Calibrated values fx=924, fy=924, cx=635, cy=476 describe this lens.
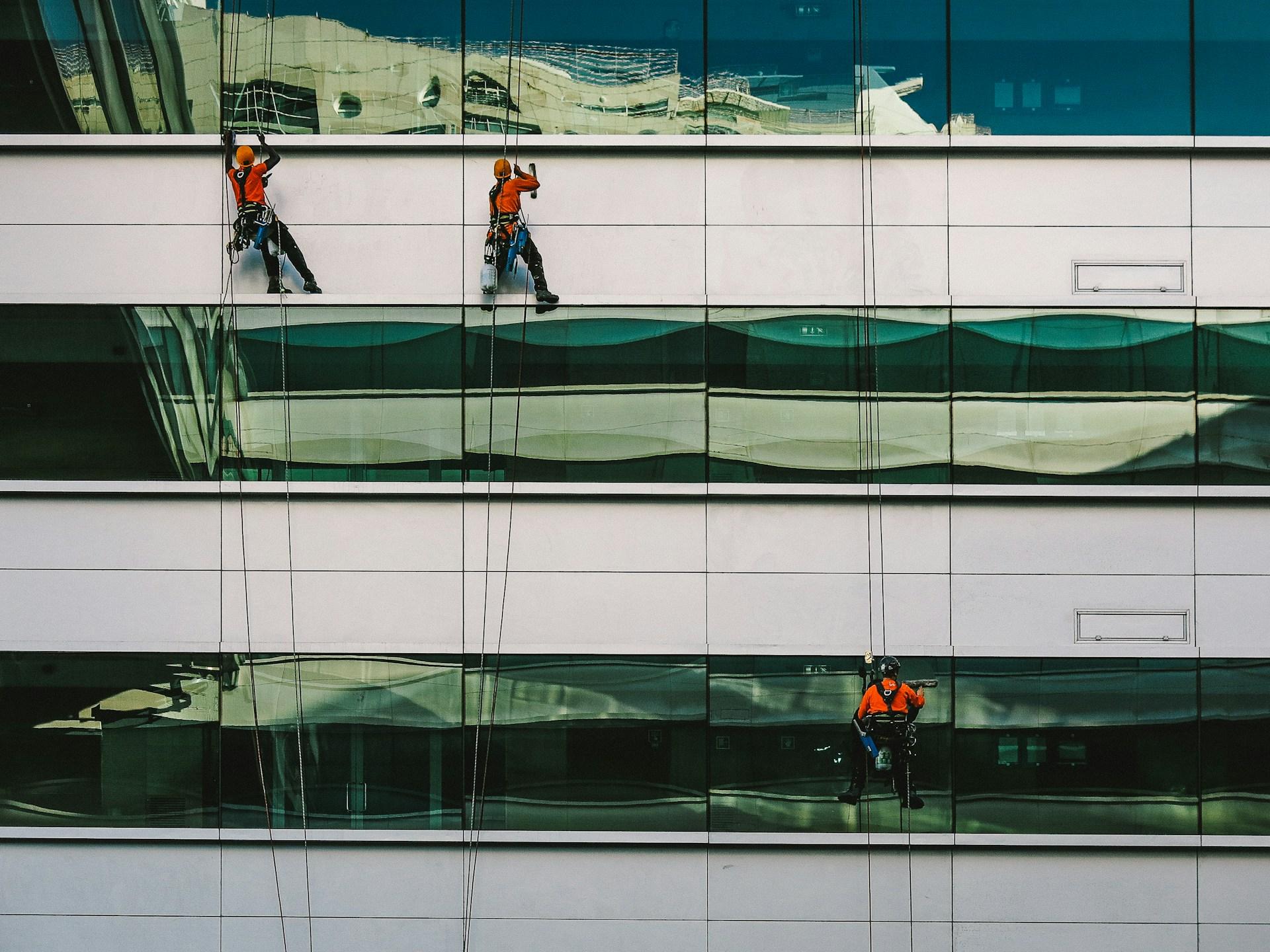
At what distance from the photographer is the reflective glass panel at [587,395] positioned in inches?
364

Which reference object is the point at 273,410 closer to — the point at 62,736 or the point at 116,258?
the point at 116,258

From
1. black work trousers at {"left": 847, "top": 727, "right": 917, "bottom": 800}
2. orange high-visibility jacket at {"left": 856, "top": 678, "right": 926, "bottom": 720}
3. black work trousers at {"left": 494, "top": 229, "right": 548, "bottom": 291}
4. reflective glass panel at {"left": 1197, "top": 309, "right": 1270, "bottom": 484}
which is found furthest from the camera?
reflective glass panel at {"left": 1197, "top": 309, "right": 1270, "bottom": 484}

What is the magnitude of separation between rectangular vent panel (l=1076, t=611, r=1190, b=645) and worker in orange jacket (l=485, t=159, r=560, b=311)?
630 centimetres

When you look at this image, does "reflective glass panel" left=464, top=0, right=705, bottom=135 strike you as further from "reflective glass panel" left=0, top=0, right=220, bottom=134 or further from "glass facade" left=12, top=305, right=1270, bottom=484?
"reflective glass panel" left=0, top=0, right=220, bottom=134

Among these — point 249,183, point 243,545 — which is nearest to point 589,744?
point 243,545

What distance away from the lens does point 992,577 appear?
922cm

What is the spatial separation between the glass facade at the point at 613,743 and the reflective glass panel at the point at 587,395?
197 centimetres

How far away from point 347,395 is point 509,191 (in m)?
2.61

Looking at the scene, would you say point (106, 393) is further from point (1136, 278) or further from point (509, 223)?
point (1136, 278)

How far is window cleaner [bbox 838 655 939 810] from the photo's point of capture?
27.7ft

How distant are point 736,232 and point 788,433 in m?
2.09

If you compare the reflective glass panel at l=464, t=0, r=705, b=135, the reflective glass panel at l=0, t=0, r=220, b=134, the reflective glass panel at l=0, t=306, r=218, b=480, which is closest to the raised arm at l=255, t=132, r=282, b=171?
the reflective glass panel at l=0, t=0, r=220, b=134

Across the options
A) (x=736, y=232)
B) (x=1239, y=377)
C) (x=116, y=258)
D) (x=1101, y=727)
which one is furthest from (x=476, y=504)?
(x=1239, y=377)

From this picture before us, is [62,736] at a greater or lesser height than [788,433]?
lesser
